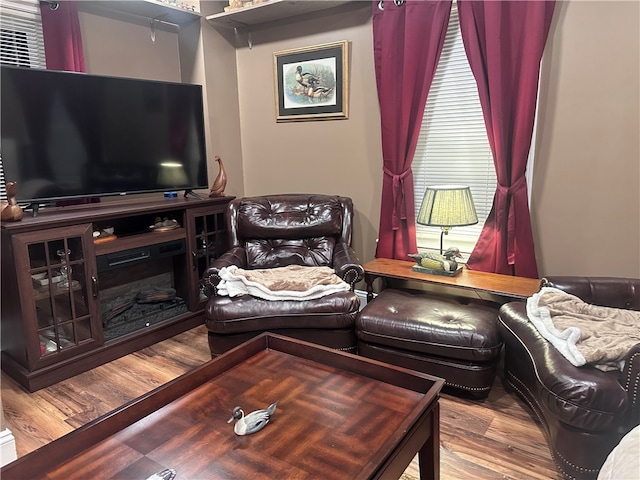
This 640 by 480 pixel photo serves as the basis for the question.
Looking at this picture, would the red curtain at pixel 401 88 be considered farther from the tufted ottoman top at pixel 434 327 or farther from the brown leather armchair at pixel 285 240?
the tufted ottoman top at pixel 434 327

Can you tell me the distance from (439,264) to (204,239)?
1.81m

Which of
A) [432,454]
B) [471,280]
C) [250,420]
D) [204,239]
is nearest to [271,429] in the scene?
[250,420]

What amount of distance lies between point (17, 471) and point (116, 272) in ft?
7.68

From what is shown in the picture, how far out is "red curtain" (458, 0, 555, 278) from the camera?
8.73 feet

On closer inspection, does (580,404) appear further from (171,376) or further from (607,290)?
(171,376)

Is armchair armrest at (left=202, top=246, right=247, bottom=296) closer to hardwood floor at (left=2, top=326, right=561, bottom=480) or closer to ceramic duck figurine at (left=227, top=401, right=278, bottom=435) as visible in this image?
hardwood floor at (left=2, top=326, right=561, bottom=480)

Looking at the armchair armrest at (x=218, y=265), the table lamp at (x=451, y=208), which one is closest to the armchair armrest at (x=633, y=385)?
the table lamp at (x=451, y=208)

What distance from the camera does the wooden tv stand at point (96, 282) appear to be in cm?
260

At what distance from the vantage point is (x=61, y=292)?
108 inches

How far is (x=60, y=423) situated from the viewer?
2338 millimetres

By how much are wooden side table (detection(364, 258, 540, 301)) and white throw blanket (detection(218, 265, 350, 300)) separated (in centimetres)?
33

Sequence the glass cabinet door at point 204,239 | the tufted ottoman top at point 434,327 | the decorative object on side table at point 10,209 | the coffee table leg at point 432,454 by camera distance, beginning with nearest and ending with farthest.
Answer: the coffee table leg at point 432,454, the tufted ottoman top at point 434,327, the decorative object on side table at point 10,209, the glass cabinet door at point 204,239

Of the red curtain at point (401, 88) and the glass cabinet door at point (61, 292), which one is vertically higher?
the red curtain at point (401, 88)

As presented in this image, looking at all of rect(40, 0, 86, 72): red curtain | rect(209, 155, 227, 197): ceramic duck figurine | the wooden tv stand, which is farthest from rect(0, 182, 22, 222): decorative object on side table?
rect(209, 155, 227, 197): ceramic duck figurine
